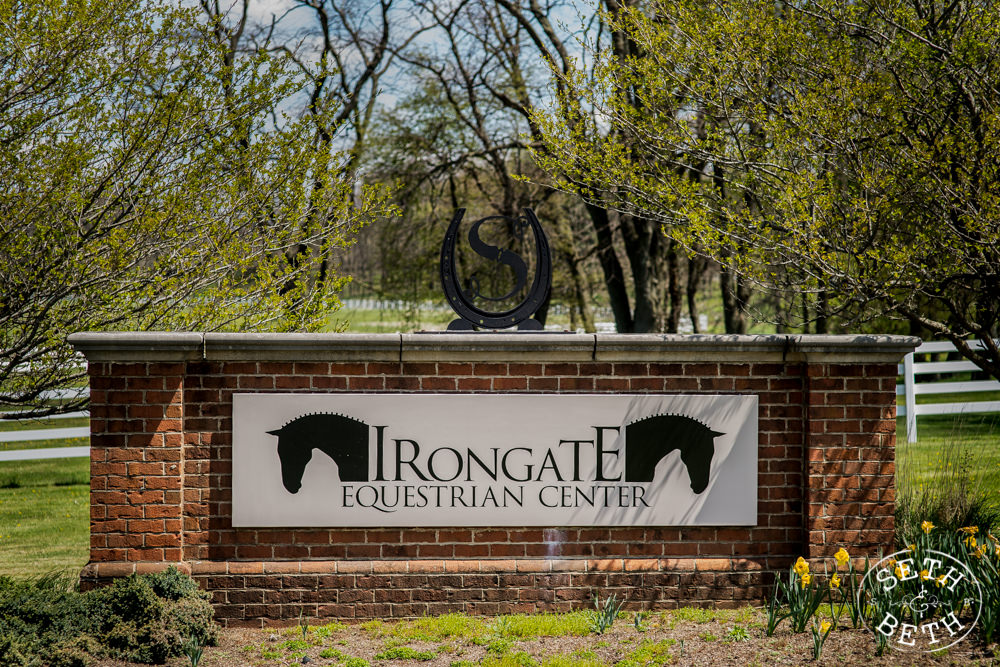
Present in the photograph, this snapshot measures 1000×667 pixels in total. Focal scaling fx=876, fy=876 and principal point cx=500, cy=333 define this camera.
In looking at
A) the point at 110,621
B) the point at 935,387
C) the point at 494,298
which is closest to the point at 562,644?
the point at 494,298

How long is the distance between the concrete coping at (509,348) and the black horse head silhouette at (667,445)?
443mm

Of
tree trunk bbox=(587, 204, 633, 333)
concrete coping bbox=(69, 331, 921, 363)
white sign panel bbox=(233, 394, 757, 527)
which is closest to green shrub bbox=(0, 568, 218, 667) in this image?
white sign panel bbox=(233, 394, 757, 527)

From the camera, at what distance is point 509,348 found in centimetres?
592

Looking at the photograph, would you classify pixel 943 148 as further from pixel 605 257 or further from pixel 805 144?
pixel 605 257

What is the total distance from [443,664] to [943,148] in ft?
17.2

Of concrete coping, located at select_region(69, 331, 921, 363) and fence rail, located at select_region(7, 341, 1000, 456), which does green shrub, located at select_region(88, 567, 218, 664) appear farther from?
fence rail, located at select_region(7, 341, 1000, 456)

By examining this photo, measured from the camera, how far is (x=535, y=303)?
21.1 ft

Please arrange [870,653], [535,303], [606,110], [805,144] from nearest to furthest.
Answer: [870,653]
[535,303]
[805,144]
[606,110]

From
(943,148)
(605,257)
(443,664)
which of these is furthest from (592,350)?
(605,257)

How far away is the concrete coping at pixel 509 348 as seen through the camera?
5766 millimetres

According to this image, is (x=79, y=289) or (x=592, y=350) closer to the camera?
(x=592, y=350)

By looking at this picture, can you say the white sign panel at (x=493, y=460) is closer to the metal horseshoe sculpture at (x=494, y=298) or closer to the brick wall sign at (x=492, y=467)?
the brick wall sign at (x=492, y=467)

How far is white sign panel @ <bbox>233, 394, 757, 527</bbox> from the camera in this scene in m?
5.90

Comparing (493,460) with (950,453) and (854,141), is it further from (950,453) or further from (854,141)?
(950,453)
